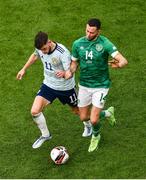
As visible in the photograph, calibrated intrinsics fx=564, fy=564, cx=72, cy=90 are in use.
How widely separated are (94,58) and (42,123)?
1780 mm

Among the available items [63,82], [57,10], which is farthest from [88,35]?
[57,10]

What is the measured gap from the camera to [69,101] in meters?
11.8

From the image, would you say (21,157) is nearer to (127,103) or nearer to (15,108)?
(15,108)

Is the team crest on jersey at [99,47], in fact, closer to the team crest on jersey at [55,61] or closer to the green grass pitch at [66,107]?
the team crest on jersey at [55,61]

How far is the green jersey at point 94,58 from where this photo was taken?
427 inches

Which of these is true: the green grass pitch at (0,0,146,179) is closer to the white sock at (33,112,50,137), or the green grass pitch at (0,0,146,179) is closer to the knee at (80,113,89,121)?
the white sock at (33,112,50,137)

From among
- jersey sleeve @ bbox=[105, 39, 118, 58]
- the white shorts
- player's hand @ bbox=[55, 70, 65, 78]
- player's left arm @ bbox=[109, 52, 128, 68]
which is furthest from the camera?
the white shorts

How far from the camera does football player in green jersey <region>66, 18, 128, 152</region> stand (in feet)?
35.3

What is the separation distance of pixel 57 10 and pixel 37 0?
3.02 feet

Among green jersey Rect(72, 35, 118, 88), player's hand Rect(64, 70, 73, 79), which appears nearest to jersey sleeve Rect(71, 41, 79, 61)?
green jersey Rect(72, 35, 118, 88)

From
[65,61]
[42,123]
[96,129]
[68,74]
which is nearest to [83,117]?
[96,129]

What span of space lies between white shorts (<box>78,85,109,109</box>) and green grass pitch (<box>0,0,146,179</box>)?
0.98 meters

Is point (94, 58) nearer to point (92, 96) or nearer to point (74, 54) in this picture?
point (74, 54)

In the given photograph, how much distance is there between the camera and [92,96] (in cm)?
1139
